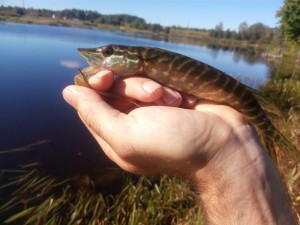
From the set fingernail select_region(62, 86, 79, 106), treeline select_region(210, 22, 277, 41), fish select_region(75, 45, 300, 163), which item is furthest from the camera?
treeline select_region(210, 22, 277, 41)

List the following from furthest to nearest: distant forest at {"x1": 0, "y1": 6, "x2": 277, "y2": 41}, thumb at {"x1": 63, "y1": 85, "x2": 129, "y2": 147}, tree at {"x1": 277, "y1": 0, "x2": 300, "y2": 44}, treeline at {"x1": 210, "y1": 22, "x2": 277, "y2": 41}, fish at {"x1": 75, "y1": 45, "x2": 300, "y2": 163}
Answer: 1. treeline at {"x1": 210, "y1": 22, "x2": 277, "y2": 41}
2. distant forest at {"x1": 0, "y1": 6, "x2": 277, "y2": 41}
3. tree at {"x1": 277, "y1": 0, "x2": 300, "y2": 44}
4. fish at {"x1": 75, "y1": 45, "x2": 300, "y2": 163}
5. thumb at {"x1": 63, "y1": 85, "x2": 129, "y2": 147}

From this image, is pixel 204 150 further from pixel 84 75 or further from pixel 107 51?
pixel 107 51

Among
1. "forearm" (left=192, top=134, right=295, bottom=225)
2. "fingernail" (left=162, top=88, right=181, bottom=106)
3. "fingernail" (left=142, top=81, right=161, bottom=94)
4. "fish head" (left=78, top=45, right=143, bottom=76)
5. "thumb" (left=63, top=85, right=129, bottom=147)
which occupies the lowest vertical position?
"forearm" (left=192, top=134, right=295, bottom=225)

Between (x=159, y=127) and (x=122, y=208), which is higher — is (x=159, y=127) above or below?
above

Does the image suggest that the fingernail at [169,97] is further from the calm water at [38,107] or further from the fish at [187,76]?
the calm water at [38,107]

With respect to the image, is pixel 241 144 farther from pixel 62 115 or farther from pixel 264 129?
pixel 62 115

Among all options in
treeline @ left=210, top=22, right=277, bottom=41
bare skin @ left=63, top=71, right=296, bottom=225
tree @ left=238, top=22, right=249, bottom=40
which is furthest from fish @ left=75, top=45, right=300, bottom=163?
tree @ left=238, top=22, right=249, bottom=40

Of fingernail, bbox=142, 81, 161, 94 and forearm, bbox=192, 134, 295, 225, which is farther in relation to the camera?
fingernail, bbox=142, 81, 161, 94

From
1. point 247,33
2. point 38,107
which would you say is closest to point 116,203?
point 38,107

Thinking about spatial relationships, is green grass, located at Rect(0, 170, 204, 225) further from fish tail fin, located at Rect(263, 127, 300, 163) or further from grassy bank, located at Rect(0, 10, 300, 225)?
fish tail fin, located at Rect(263, 127, 300, 163)
